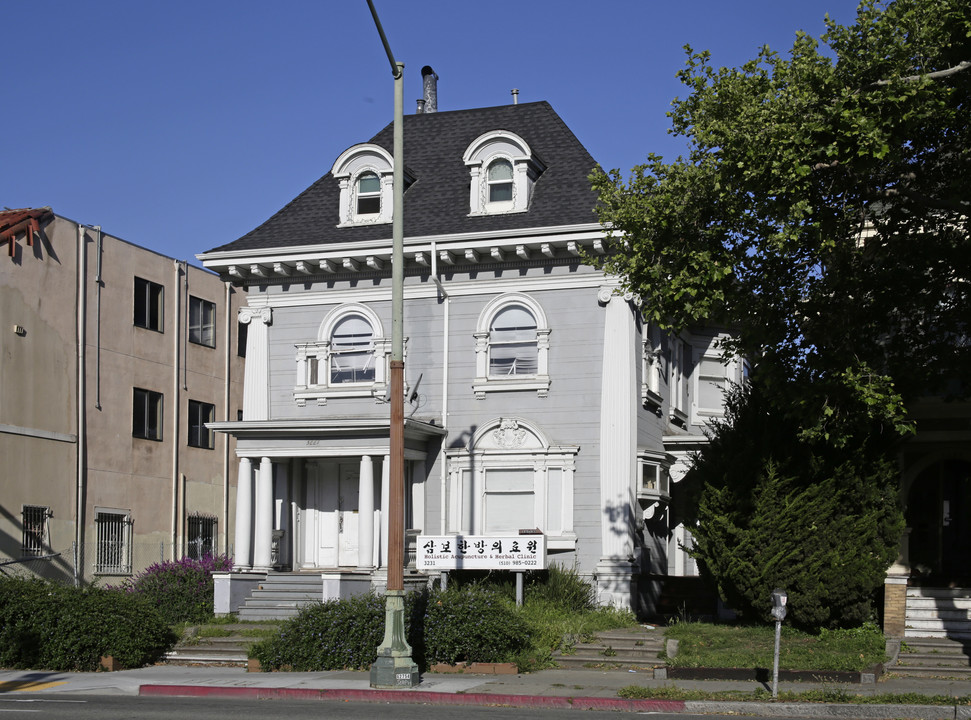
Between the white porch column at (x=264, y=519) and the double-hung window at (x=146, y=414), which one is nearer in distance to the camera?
the white porch column at (x=264, y=519)

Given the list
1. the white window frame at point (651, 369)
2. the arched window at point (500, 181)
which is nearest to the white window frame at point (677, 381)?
the white window frame at point (651, 369)

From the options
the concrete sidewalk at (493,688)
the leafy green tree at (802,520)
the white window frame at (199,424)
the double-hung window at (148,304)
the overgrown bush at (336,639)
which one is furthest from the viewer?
the white window frame at (199,424)

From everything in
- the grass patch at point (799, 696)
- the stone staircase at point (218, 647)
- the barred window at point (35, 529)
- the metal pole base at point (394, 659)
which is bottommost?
the stone staircase at point (218, 647)

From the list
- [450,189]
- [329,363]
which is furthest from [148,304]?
[450,189]

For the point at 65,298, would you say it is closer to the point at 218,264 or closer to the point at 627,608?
the point at 218,264

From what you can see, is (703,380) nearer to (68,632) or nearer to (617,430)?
(617,430)

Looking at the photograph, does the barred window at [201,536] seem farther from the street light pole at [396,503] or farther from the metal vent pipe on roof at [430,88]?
the street light pole at [396,503]

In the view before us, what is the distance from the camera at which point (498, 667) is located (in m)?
18.1

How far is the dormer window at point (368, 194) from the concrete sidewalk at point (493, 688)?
11124 mm

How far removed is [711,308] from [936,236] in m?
3.85

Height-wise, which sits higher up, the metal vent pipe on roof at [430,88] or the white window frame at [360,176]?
the metal vent pipe on roof at [430,88]

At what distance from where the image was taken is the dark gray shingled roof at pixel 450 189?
2534 cm

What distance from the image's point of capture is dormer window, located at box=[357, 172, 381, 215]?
26.6 m

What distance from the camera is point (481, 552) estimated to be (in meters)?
22.7
